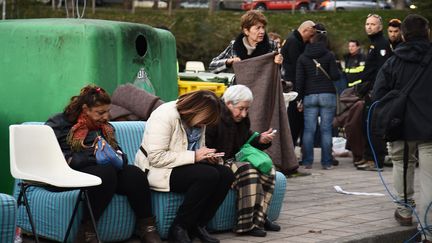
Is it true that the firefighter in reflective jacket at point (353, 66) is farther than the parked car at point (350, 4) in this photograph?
No

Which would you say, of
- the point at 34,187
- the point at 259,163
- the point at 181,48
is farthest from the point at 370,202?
the point at 181,48

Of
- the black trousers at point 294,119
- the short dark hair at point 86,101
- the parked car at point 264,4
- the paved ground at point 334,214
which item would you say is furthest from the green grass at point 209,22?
the short dark hair at point 86,101

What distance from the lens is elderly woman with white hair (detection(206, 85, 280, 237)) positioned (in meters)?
8.38

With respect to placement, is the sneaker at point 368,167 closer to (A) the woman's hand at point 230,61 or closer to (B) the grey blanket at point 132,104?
(A) the woman's hand at point 230,61

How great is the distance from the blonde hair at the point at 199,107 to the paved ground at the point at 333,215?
1040mm

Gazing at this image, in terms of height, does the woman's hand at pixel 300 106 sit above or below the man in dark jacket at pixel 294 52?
below

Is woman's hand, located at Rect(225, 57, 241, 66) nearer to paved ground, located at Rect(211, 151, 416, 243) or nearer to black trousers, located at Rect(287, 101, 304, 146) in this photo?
paved ground, located at Rect(211, 151, 416, 243)

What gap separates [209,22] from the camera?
3434 cm

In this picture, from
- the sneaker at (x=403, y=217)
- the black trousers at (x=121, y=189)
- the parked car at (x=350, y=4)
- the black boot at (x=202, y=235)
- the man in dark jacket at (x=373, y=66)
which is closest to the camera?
the black trousers at (x=121, y=189)

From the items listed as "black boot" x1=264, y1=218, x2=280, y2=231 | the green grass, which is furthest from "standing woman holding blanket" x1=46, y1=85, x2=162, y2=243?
the green grass

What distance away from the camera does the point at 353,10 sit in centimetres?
4566

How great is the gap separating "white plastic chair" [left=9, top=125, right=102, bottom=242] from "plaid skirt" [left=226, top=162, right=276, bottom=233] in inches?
62.5

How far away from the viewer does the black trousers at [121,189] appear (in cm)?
724

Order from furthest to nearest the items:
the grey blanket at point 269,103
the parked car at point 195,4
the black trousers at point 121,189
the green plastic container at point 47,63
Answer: the parked car at point 195,4
the grey blanket at point 269,103
the green plastic container at point 47,63
the black trousers at point 121,189
